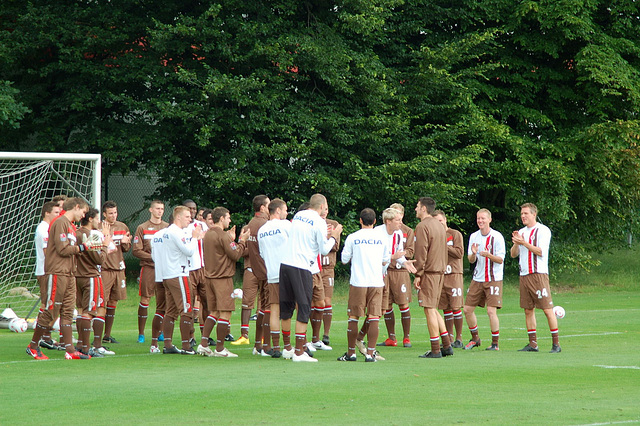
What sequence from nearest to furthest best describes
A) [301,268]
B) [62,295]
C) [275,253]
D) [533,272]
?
[301,268]
[62,295]
[275,253]
[533,272]

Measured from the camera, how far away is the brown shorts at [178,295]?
472 inches

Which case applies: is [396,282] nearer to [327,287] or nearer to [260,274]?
[327,287]

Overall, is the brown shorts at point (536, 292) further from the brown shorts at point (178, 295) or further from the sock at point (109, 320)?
the sock at point (109, 320)

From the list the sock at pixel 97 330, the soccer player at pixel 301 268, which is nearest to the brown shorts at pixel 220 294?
the soccer player at pixel 301 268

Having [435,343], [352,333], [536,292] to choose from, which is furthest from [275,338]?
[536,292]

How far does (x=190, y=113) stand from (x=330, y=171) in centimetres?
500

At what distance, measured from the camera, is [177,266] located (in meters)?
12.1

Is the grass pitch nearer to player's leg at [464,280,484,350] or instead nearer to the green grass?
the green grass

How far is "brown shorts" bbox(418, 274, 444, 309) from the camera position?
11805 mm

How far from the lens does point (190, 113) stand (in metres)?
24.2

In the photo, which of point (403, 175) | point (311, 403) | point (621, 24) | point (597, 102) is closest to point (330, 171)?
point (403, 175)

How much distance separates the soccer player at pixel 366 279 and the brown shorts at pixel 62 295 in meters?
4.01

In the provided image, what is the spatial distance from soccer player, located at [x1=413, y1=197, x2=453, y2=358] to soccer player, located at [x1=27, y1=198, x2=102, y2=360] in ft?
15.5

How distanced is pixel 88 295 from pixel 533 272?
6.97 m
